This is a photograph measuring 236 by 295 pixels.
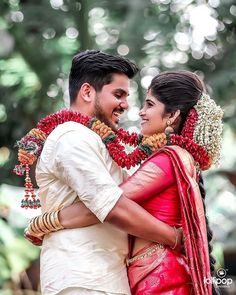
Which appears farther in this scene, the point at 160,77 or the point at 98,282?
the point at 160,77

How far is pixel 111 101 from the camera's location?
2990 millimetres

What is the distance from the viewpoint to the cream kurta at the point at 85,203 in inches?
104

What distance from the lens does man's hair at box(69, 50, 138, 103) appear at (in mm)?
3000

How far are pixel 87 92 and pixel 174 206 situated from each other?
60 cm

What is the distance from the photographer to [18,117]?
841 cm

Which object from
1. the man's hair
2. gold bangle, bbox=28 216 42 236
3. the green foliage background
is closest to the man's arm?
gold bangle, bbox=28 216 42 236

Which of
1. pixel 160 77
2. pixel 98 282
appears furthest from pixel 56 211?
pixel 160 77

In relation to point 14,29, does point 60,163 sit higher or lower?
lower

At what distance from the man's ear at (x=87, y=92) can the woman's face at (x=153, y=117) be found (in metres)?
0.23

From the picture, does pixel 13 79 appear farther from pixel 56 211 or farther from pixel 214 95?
pixel 56 211

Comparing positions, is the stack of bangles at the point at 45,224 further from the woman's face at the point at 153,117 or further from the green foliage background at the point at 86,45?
the green foliage background at the point at 86,45

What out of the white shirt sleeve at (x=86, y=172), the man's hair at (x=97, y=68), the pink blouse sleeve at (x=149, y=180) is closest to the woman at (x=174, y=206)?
the pink blouse sleeve at (x=149, y=180)

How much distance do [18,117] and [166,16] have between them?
6.78ft

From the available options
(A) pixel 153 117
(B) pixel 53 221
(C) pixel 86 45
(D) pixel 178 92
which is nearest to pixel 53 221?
(B) pixel 53 221
